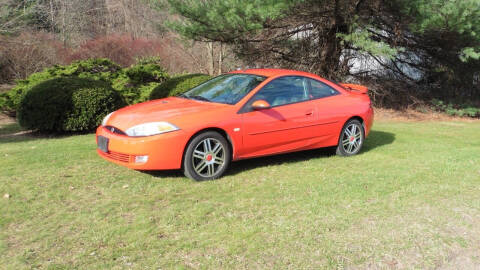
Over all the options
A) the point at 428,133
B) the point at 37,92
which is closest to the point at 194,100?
the point at 37,92

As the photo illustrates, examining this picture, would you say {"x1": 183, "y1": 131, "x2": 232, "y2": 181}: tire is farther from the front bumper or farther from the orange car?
the front bumper

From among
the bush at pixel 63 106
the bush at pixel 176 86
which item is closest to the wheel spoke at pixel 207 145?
the bush at pixel 63 106

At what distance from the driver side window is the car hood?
0.68 meters

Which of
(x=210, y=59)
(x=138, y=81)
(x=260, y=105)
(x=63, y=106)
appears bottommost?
(x=63, y=106)

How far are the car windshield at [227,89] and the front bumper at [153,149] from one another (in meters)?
1.09

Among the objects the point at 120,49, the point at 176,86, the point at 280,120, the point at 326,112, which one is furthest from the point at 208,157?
the point at 120,49

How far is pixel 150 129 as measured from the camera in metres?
5.20

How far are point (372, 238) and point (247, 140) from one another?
2.29 m

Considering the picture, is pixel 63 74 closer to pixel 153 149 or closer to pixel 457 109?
pixel 153 149

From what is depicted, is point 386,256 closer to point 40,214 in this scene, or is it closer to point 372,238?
point 372,238

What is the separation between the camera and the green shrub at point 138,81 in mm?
11789

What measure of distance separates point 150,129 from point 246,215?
1.68 m

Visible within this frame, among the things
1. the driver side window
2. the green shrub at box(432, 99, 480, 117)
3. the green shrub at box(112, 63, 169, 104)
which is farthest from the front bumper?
the green shrub at box(432, 99, 480, 117)

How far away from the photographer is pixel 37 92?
9.03 metres
